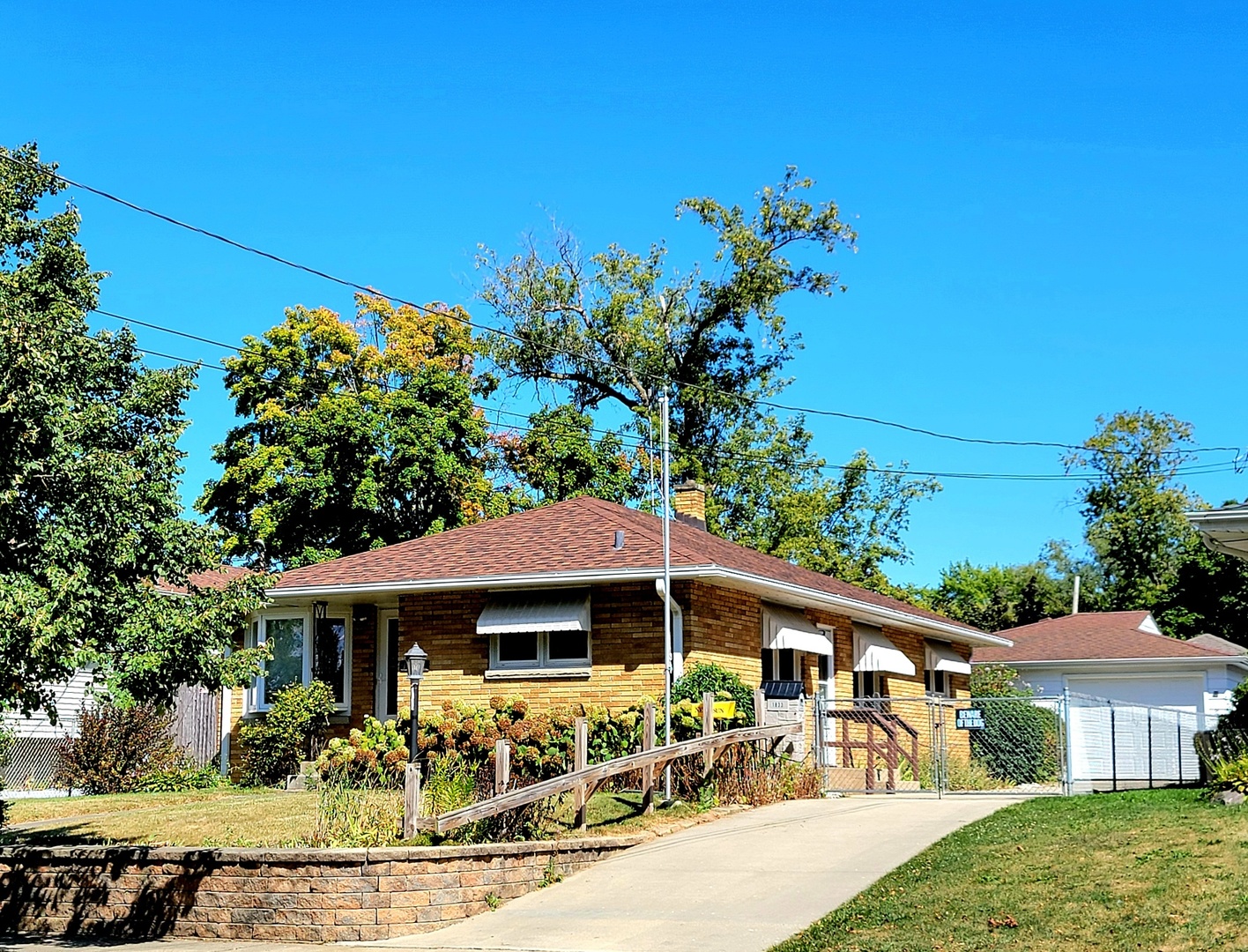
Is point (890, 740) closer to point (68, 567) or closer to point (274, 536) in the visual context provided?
point (68, 567)

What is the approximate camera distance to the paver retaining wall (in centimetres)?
1335

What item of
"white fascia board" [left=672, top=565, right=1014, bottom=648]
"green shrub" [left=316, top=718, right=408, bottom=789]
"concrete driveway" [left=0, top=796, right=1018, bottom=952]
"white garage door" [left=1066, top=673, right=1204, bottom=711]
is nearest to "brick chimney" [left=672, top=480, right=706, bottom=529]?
"white fascia board" [left=672, top=565, right=1014, bottom=648]

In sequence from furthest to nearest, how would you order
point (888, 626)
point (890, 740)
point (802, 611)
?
point (888, 626) → point (802, 611) → point (890, 740)

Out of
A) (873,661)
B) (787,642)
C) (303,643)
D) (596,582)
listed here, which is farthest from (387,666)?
(873,661)

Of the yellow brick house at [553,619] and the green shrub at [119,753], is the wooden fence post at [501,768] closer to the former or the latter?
the yellow brick house at [553,619]

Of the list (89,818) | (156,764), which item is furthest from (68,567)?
(156,764)

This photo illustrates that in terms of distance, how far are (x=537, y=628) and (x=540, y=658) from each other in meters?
0.88

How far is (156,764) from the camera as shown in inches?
957

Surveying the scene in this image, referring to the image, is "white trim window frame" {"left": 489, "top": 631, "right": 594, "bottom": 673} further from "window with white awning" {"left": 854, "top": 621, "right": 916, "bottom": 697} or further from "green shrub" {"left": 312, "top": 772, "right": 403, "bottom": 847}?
"green shrub" {"left": 312, "top": 772, "right": 403, "bottom": 847}

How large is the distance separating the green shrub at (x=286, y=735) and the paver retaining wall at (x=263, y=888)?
27.5 feet

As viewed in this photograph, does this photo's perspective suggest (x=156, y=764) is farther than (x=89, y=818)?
Yes

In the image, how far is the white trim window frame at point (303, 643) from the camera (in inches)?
954

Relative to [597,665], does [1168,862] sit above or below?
below

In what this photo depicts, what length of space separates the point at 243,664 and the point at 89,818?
6.24 m
